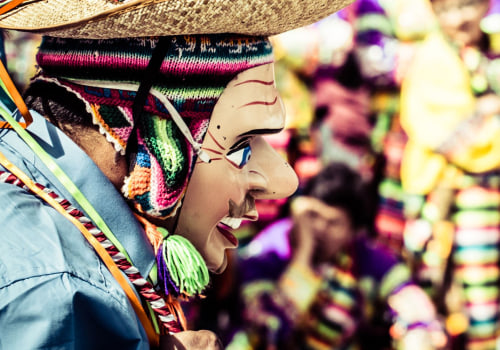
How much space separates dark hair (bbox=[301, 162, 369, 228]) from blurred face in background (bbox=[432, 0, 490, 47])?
51.5 inches

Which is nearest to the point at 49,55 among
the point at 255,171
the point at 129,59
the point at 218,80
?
the point at 129,59

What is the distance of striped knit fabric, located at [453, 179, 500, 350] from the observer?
171 inches

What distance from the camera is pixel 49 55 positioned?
150 cm

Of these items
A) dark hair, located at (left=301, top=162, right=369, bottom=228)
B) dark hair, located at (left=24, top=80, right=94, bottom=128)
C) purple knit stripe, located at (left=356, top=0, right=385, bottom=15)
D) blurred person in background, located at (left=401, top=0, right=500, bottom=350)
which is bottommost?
dark hair, located at (left=24, top=80, right=94, bottom=128)

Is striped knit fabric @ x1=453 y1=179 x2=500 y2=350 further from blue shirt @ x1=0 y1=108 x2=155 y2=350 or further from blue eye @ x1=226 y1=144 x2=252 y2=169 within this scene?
blue shirt @ x1=0 y1=108 x2=155 y2=350

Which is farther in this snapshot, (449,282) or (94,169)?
(449,282)

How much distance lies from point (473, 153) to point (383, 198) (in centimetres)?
71

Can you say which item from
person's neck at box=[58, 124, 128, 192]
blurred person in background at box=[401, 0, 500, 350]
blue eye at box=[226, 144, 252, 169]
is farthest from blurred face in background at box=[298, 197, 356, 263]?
person's neck at box=[58, 124, 128, 192]

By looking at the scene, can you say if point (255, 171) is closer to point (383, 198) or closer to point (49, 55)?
point (49, 55)

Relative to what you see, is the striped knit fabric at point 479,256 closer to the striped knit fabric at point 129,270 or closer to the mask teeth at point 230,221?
the mask teeth at point 230,221

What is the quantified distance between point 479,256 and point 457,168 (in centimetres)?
59

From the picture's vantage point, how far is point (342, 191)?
381cm

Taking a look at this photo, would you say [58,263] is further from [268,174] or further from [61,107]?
[268,174]

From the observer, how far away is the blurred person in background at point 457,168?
4309 millimetres
